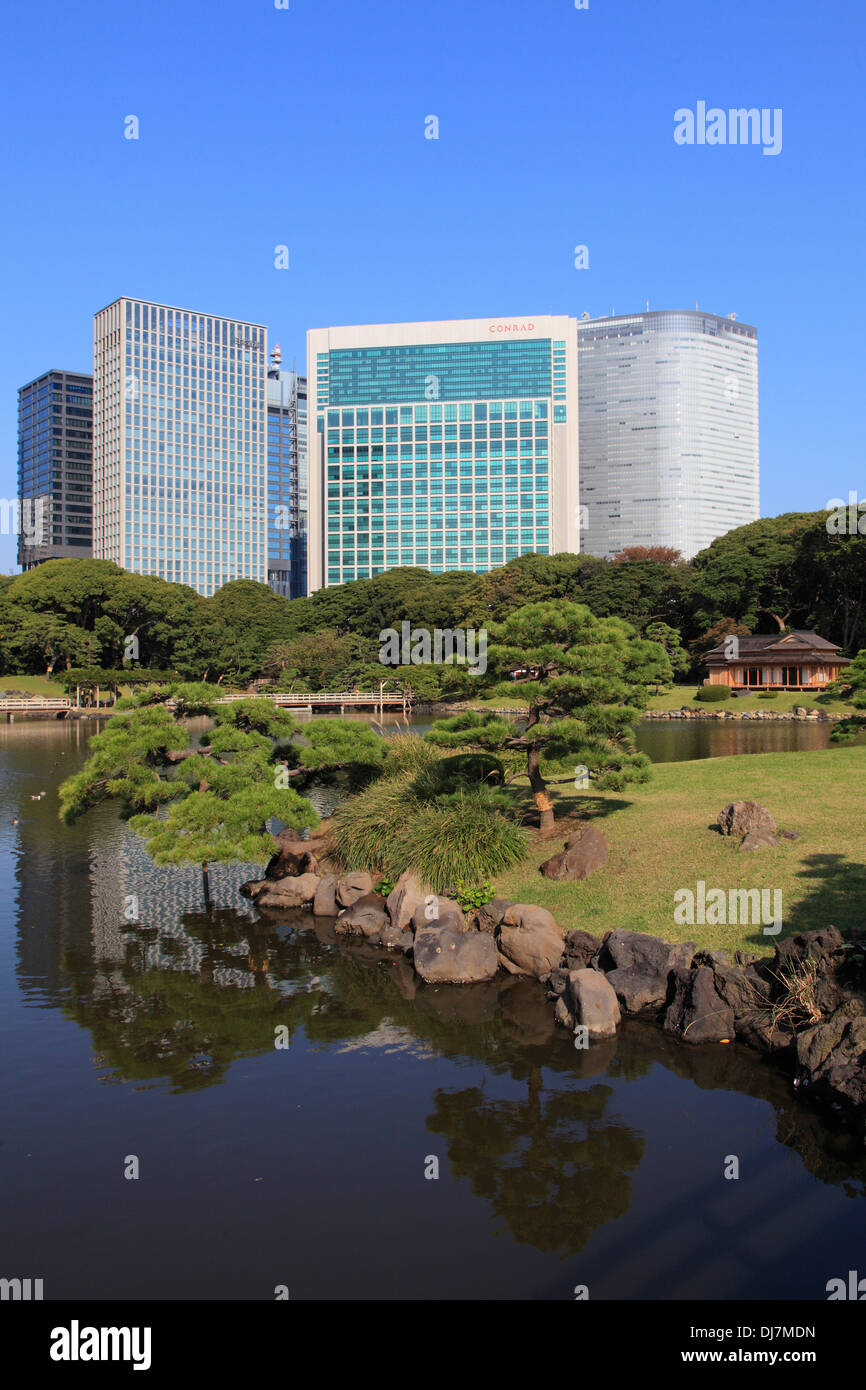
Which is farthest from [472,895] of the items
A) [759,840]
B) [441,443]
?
[441,443]

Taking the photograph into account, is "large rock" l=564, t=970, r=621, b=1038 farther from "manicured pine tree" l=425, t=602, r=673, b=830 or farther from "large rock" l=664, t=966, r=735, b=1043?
"manicured pine tree" l=425, t=602, r=673, b=830

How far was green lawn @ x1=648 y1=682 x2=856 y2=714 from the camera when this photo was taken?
54375 mm

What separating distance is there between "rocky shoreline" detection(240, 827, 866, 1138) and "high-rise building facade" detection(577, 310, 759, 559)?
605 ft

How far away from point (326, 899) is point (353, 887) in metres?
0.73

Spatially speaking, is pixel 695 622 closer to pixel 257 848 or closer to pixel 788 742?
pixel 788 742

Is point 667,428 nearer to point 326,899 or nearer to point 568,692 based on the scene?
point 568,692

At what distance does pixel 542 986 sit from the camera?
42.9 feet

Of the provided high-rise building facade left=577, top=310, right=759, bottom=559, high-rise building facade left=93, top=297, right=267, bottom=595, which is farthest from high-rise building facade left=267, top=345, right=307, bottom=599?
high-rise building facade left=577, top=310, right=759, bottom=559

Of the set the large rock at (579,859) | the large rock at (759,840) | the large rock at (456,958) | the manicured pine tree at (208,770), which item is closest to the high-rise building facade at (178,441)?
the manicured pine tree at (208,770)

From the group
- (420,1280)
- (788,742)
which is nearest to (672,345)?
(788,742)

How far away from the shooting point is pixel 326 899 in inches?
675

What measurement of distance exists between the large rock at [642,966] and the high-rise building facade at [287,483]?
16030 cm

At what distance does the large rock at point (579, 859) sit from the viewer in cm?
1541
